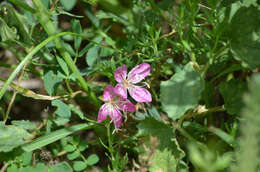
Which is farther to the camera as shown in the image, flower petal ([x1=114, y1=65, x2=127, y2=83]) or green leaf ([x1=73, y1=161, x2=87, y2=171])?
green leaf ([x1=73, y1=161, x2=87, y2=171])

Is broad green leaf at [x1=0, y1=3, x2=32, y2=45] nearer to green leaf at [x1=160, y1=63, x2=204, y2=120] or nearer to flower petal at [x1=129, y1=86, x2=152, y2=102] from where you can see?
flower petal at [x1=129, y1=86, x2=152, y2=102]

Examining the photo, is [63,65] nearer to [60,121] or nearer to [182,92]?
[60,121]

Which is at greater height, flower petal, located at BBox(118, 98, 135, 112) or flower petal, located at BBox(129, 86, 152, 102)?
flower petal, located at BBox(129, 86, 152, 102)

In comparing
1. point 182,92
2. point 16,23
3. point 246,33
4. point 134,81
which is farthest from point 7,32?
point 246,33

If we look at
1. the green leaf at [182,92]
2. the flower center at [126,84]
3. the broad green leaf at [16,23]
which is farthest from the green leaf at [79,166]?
the broad green leaf at [16,23]

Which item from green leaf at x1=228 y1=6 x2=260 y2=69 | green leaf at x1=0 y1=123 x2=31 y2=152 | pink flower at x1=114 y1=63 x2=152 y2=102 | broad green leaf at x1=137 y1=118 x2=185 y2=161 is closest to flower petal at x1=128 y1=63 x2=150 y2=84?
pink flower at x1=114 y1=63 x2=152 y2=102

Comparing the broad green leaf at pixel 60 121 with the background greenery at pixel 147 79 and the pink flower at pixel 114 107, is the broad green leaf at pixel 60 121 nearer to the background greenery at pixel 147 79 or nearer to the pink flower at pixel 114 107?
the background greenery at pixel 147 79
